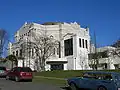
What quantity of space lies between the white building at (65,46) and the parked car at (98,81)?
66.5 meters

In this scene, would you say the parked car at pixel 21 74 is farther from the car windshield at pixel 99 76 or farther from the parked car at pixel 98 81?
the car windshield at pixel 99 76

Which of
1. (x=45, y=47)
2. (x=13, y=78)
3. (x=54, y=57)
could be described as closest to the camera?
(x=13, y=78)

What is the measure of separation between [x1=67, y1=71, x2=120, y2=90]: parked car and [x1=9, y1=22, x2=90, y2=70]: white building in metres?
66.5

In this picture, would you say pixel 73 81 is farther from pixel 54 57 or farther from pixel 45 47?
pixel 54 57

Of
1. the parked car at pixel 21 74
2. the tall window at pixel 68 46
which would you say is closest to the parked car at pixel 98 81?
the parked car at pixel 21 74

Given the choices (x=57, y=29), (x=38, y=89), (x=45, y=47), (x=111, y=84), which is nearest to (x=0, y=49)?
(x=45, y=47)

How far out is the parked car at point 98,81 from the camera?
1681 cm

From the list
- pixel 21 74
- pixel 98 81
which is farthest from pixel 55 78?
pixel 98 81

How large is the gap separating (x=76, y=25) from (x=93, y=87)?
95704mm

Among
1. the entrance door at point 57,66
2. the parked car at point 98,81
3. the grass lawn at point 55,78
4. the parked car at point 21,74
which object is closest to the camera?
the parked car at point 98,81

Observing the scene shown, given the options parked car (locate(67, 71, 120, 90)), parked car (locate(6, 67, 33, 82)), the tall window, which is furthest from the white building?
parked car (locate(67, 71, 120, 90))

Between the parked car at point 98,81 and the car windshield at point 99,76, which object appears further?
the car windshield at point 99,76

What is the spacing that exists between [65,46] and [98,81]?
271 ft

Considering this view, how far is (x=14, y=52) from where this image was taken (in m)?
101
